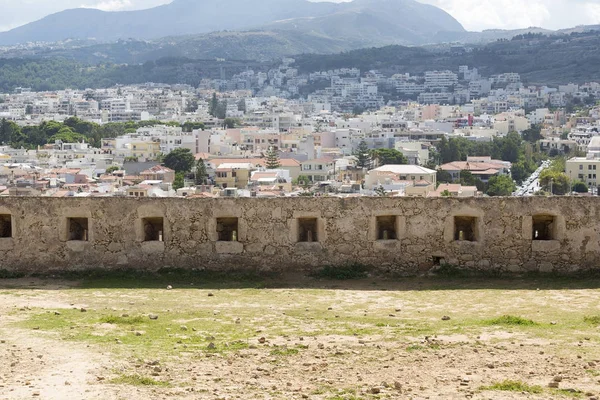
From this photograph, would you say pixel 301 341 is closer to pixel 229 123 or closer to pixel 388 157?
pixel 388 157

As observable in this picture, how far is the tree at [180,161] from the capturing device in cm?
10088

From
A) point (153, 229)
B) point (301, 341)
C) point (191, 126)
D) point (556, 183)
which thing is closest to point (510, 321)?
point (301, 341)

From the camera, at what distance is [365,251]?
1304 cm

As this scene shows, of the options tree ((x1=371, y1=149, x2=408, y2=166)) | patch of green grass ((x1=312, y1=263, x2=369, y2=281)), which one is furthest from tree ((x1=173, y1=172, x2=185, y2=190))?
patch of green grass ((x1=312, y1=263, x2=369, y2=281))

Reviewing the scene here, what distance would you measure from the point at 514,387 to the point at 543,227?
6115 mm

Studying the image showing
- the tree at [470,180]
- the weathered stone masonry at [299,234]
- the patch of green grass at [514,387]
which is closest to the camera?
the patch of green grass at [514,387]

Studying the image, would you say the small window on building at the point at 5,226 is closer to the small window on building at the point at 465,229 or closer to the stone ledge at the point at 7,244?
the stone ledge at the point at 7,244

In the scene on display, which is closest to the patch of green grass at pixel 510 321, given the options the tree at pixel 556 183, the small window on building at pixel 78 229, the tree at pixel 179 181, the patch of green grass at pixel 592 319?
the patch of green grass at pixel 592 319

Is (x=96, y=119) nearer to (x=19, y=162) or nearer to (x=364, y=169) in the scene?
(x=19, y=162)

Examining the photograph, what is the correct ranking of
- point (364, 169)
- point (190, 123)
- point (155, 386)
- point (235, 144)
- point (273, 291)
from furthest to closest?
1. point (190, 123)
2. point (235, 144)
3. point (364, 169)
4. point (273, 291)
5. point (155, 386)

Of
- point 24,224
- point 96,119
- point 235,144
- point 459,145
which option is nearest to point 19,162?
point 235,144

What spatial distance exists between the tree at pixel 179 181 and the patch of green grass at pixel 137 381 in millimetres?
73996

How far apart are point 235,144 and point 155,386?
126 meters

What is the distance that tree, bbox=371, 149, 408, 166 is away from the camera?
357 feet
